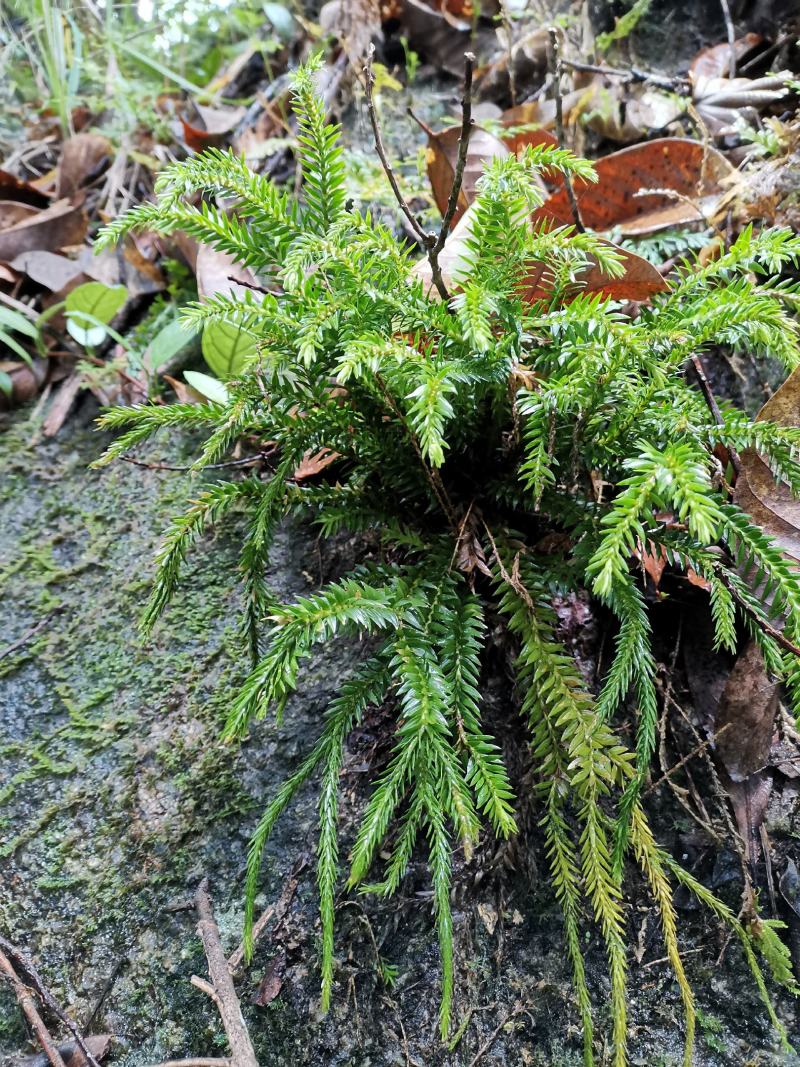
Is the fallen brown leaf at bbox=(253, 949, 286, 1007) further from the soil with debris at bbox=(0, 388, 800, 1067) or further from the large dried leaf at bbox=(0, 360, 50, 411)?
the large dried leaf at bbox=(0, 360, 50, 411)

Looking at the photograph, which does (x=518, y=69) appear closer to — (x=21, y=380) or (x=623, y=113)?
(x=623, y=113)

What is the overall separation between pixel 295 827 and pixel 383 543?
2.03 ft

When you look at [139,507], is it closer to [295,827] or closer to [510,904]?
[295,827]

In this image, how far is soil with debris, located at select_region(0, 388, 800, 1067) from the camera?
121 centimetres

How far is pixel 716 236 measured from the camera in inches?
75.9

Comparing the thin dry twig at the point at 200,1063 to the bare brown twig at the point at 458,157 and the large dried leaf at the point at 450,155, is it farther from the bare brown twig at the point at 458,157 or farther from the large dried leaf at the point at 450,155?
the large dried leaf at the point at 450,155

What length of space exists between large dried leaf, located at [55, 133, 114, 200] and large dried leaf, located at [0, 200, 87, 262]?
204 millimetres

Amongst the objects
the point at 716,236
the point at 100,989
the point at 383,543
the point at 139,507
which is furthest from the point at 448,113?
the point at 100,989

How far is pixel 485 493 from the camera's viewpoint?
4.80 ft

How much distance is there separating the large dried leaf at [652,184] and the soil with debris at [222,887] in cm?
127

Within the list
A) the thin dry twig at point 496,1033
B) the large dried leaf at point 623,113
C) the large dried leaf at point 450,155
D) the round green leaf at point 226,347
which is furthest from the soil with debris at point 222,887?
the large dried leaf at point 623,113

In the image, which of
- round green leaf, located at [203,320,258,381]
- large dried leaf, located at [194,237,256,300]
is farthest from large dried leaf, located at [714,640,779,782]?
→ large dried leaf, located at [194,237,256,300]

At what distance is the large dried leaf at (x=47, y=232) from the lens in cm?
255

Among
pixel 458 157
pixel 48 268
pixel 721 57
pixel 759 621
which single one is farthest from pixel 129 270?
pixel 759 621
